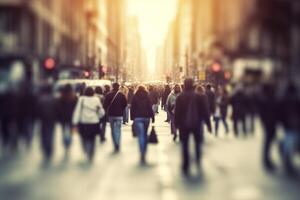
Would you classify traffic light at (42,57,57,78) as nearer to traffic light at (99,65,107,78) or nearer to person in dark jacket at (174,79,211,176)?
traffic light at (99,65,107,78)

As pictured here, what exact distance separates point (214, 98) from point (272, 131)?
1.04m

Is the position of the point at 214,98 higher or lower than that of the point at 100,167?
higher

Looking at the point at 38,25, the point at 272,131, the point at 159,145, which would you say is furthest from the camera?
the point at 159,145

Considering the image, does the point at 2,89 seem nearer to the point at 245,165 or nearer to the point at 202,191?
the point at 245,165

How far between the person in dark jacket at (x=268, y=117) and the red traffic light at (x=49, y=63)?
5.64 ft

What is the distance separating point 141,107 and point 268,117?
10546mm

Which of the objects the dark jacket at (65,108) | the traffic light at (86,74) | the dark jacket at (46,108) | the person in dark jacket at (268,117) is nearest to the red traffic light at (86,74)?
the traffic light at (86,74)

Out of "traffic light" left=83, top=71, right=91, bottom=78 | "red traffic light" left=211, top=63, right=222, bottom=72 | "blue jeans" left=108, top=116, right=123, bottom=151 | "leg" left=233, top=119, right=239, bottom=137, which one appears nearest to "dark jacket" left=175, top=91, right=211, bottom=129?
"traffic light" left=83, top=71, right=91, bottom=78

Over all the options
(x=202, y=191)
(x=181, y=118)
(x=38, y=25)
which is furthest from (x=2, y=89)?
(x=181, y=118)

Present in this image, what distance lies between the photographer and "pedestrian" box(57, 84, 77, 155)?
7887 millimetres

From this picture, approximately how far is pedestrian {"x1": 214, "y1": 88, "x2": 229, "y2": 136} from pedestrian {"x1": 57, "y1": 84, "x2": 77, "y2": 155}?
4.34 ft

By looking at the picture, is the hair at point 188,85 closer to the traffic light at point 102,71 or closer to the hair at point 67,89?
the traffic light at point 102,71

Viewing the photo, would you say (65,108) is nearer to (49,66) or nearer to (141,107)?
(49,66)

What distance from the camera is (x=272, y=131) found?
24.1 feet
